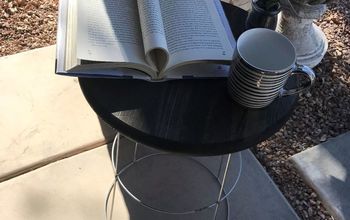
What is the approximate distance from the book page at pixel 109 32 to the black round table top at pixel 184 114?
0.09 m

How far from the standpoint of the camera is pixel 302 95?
1854 millimetres

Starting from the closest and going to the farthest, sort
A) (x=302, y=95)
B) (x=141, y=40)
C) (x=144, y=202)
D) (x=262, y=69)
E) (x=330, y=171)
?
(x=262, y=69) < (x=141, y=40) < (x=144, y=202) < (x=330, y=171) < (x=302, y=95)

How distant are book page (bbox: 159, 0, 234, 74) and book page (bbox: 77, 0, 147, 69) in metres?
0.07

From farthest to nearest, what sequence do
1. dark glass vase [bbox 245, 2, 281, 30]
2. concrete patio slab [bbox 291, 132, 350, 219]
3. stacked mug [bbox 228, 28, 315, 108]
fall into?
concrete patio slab [bbox 291, 132, 350, 219]
dark glass vase [bbox 245, 2, 281, 30]
stacked mug [bbox 228, 28, 315, 108]

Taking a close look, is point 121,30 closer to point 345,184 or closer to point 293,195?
point 293,195

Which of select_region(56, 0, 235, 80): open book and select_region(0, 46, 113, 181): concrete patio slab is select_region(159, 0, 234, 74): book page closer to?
select_region(56, 0, 235, 80): open book

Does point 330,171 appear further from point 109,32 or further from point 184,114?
point 109,32

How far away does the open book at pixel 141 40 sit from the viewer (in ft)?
3.33

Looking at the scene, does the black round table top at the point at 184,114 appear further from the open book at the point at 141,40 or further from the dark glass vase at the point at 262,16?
the dark glass vase at the point at 262,16

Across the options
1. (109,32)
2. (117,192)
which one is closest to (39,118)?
(117,192)

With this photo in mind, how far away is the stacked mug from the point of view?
0.98 m

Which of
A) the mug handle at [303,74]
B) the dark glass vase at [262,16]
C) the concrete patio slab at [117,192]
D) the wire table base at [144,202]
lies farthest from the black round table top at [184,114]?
the concrete patio slab at [117,192]

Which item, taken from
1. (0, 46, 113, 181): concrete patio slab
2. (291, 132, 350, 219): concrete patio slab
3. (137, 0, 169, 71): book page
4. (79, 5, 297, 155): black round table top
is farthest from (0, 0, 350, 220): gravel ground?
(137, 0, 169, 71): book page

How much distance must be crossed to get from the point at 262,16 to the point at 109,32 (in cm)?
39
